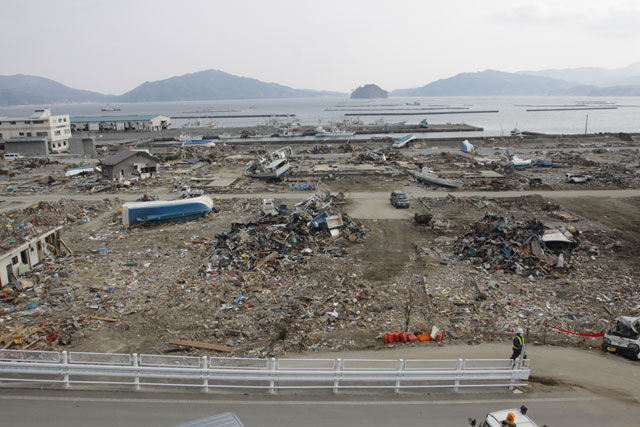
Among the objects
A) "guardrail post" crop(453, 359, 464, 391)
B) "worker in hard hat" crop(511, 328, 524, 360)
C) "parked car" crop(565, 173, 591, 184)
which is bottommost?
"guardrail post" crop(453, 359, 464, 391)

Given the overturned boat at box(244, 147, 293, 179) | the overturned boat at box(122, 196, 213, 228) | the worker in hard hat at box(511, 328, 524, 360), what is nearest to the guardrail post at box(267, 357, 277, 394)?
the worker in hard hat at box(511, 328, 524, 360)

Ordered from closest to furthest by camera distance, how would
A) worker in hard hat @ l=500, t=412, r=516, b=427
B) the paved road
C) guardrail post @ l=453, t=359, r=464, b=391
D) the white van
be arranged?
worker in hard hat @ l=500, t=412, r=516, b=427
the paved road
guardrail post @ l=453, t=359, r=464, b=391
the white van

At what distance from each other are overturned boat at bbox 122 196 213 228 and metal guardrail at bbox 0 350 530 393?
15.1 metres

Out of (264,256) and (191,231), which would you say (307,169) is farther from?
(264,256)

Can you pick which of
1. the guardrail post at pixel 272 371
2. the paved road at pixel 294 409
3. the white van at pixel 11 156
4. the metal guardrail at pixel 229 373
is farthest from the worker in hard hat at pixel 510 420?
the white van at pixel 11 156

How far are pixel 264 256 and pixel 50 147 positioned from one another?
52.9 meters

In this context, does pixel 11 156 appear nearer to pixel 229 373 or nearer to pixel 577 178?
pixel 229 373

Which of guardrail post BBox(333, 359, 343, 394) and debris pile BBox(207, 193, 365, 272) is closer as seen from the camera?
guardrail post BBox(333, 359, 343, 394)

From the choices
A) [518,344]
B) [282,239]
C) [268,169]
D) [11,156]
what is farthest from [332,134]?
[518,344]

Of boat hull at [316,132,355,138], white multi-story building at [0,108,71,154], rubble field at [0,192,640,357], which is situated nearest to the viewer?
rubble field at [0,192,640,357]

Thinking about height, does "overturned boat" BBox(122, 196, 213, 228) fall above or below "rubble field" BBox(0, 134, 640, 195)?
below

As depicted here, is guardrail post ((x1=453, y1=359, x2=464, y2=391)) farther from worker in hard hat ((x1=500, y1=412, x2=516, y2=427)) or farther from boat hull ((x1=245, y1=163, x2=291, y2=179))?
boat hull ((x1=245, y1=163, x2=291, y2=179))

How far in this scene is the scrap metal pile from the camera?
1667 cm

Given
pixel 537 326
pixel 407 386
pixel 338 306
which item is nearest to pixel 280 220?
pixel 338 306
